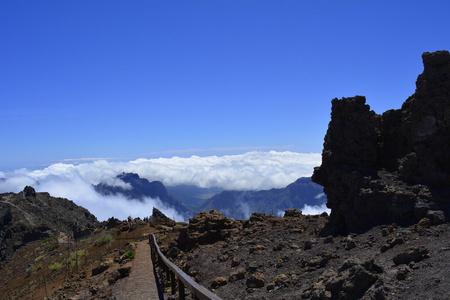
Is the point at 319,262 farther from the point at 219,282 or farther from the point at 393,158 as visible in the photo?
the point at 393,158

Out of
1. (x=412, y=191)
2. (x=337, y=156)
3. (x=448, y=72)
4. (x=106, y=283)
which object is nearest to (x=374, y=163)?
(x=337, y=156)

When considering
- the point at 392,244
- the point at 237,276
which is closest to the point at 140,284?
the point at 237,276

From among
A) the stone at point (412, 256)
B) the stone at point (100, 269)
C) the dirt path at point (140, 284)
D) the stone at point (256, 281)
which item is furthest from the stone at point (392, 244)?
the stone at point (100, 269)

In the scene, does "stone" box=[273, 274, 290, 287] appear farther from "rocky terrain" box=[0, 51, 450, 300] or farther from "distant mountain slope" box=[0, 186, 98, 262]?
"distant mountain slope" box=[0, 186, 98, 262]

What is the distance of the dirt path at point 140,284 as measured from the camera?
10.8m

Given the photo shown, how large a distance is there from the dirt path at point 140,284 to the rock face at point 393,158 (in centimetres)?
656

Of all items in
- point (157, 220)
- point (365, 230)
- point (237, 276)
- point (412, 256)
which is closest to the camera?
point (412, 256)

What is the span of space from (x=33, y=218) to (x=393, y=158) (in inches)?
2222

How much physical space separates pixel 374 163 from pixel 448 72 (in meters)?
3.89

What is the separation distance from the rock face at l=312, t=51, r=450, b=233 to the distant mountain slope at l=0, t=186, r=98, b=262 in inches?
1465

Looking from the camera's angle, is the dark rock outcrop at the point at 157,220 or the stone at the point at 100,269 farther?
the dark rock outcrop at the point at 157,220

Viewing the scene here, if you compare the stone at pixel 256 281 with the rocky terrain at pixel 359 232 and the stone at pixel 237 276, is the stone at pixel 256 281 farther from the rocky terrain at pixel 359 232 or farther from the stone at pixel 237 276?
the stone at pixel 237 276

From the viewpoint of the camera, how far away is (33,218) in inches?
2143

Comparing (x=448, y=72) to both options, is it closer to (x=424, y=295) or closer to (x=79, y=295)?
(x=424, y=295)
